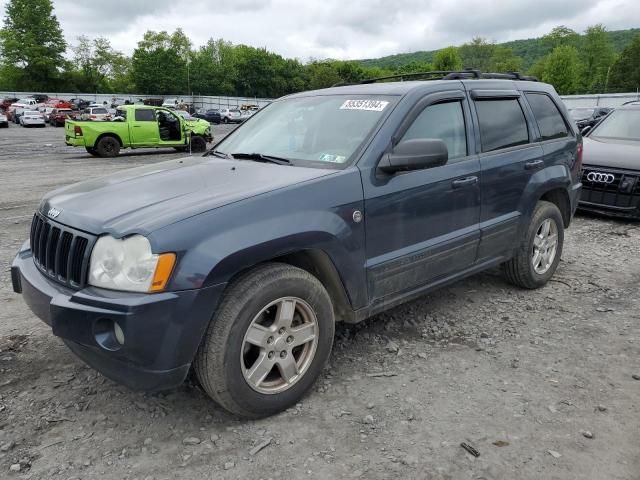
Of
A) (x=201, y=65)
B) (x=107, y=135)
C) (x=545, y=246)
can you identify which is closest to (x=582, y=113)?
(x=107, y=135)

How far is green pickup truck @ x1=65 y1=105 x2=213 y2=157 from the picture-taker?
16359 mm

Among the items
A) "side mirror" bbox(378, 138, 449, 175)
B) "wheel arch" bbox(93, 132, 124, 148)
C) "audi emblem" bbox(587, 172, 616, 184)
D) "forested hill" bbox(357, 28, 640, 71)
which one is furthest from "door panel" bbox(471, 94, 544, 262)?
"forested hill" bbox(357, 28, 640, 71)

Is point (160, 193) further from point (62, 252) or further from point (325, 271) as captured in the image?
point (325, 271)

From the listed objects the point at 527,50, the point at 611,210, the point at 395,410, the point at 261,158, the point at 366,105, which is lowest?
the point at 395,410

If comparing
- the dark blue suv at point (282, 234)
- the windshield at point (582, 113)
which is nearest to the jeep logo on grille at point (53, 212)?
the dark blue suv at point (282, 234)

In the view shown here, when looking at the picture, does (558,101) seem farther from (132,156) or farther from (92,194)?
(132,156)

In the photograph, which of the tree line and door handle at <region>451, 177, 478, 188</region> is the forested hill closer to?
the tree line

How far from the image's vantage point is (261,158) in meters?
3.50

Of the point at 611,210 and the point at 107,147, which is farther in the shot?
the point at 107,147

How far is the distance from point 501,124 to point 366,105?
128 centimetres

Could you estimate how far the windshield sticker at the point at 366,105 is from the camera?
3395 millimetres

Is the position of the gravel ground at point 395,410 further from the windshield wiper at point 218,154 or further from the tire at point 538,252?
the windshield wiper at point 218,154

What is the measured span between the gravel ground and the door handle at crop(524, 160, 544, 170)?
→ 3.81ft

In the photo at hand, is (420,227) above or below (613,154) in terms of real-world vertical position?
below
